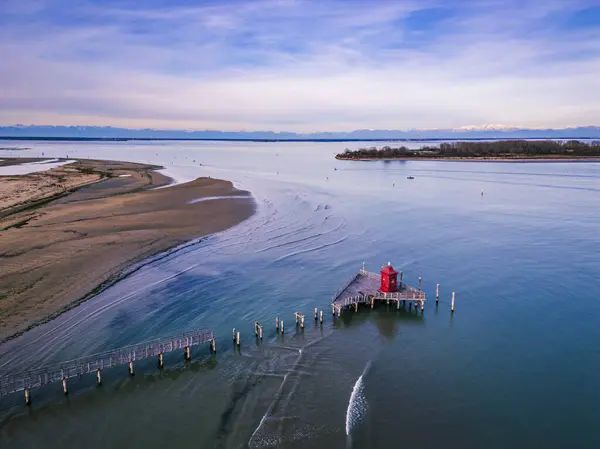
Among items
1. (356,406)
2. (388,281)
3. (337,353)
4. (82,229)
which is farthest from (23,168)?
(356,406)

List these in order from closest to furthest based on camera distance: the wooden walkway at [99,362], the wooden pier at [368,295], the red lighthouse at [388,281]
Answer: the wooden walkway at [99,362], the wooden pier at [368,295], the red lighthouse at [388,281]

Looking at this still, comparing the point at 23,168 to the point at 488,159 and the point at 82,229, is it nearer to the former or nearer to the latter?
the point at 82,229

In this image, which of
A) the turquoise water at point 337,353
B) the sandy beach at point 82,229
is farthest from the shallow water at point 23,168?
the turquoise water at point 337,353

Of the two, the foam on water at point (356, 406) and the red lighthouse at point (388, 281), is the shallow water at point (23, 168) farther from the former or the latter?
the foam on water at point (356, 406)

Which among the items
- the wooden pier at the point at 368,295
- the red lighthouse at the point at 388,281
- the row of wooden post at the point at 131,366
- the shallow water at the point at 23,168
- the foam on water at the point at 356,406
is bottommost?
the foam on water at the point at 356,406

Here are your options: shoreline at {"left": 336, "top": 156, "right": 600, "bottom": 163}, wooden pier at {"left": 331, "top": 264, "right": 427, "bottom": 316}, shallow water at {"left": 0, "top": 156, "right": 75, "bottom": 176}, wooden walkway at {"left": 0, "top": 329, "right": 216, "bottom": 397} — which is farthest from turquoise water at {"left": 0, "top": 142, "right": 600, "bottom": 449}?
shoreline at {"left": 336, "top": 156, "right": 600, "bottom": 163}

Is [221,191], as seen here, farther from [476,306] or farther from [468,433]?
[468,433]

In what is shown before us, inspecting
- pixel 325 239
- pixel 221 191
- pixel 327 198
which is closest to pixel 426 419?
pixel 325 239
